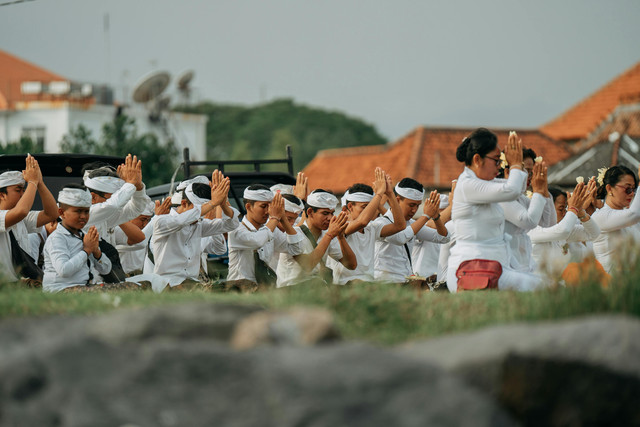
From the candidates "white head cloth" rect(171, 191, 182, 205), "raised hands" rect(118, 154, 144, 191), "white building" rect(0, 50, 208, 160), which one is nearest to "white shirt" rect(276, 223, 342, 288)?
"white head cloth" rect(171, 191, 182, 205)

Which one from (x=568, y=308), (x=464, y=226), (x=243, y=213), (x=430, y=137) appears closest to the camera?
(x=568, y=308)

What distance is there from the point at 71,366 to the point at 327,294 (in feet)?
5.42

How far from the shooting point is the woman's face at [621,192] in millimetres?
10242

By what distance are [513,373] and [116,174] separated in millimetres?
5944

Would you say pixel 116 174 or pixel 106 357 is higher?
pixel 116 174

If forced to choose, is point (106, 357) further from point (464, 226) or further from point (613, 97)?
point (613, 97)

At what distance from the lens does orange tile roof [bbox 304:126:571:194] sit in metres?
48.9

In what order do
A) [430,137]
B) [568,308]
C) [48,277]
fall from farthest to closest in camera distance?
[430,137], [48,277], [568,308]

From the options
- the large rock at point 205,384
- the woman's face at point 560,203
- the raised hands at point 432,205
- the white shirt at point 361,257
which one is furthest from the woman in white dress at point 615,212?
the large rock at point 205,384

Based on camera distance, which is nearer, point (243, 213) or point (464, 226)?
point (464, 226)

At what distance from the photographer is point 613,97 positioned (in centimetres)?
5341

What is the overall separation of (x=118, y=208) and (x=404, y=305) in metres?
3.96

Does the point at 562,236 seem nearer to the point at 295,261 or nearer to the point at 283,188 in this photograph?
the point at 295,261

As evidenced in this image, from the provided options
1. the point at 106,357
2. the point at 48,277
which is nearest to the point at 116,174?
the point at 48,277
